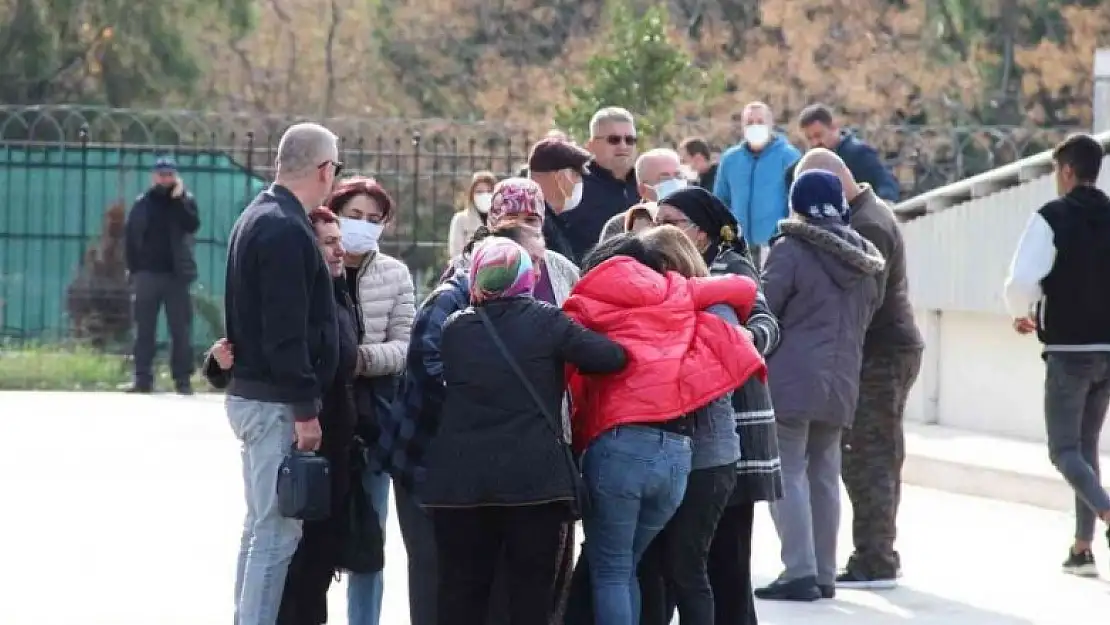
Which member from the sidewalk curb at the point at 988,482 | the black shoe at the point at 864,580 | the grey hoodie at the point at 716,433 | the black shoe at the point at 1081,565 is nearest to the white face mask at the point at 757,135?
the sidewalk curb at the point at 988,482

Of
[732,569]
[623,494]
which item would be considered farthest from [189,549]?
[623,494]

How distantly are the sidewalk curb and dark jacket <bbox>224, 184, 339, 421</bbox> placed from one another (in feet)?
20.5

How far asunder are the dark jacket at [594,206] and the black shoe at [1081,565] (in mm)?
2589

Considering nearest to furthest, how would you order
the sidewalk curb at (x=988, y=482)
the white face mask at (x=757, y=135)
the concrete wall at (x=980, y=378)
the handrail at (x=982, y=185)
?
the sidewalk curb at (x=988, y=482) → the white face mask at (x=757, y=135) → the concrete wall at (x=980, y=378) → the handrail at (x=982, y=185)

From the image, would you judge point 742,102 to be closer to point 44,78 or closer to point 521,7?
point 521,7

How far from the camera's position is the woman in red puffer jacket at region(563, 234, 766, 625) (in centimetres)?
704

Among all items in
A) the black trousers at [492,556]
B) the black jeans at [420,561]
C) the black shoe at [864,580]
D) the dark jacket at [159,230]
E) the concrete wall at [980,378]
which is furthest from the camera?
the dark jacket at [159,230]

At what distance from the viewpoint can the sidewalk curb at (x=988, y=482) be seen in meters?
12.6

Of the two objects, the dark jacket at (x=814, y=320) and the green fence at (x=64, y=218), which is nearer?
the dark jacket at (x=814, y=320)

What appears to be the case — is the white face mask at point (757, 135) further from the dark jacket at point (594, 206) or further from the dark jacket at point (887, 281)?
the dark jacket at point (887, 281)

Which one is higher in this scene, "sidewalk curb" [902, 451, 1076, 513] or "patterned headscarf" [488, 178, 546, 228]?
"patterned headscarf" [488, 178, 546, 228]

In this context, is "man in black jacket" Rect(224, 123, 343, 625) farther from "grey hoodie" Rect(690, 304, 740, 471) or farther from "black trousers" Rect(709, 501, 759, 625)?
"black trousers" Rect(709, 501, 759, 625)

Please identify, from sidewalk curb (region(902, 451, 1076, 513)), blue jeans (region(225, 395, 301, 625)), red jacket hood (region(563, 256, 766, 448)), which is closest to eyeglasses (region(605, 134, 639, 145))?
red jacket hood (region(563, 256, 766, 448))

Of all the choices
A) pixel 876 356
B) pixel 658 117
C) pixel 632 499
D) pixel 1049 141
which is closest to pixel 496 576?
pixel 632 499
